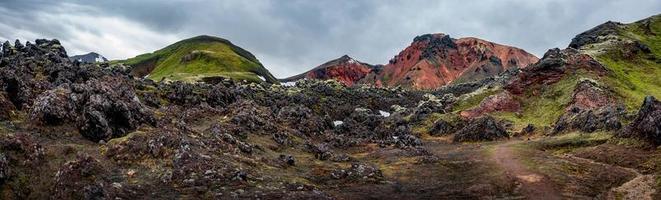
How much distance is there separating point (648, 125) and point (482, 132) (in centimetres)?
3456

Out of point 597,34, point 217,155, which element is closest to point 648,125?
point 217,155

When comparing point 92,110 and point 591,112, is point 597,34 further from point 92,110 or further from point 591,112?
point 92,110

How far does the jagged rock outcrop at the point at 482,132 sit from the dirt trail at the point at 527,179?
84.8 feet

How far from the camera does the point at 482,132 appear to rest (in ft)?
293

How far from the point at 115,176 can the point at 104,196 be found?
5.54 meters

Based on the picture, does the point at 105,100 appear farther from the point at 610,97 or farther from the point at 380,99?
the point at 380,99

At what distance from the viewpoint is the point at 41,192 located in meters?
30.8

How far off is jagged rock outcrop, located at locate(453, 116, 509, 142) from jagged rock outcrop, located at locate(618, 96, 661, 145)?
28.2 m

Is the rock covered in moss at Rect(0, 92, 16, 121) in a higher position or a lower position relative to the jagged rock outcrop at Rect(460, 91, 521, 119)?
lower

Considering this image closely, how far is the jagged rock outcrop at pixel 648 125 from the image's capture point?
5409cm

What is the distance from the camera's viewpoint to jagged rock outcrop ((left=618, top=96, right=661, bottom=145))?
177ft

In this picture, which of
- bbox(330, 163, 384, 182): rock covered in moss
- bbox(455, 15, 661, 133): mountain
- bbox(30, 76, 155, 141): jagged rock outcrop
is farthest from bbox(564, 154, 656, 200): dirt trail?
bbox(30, 76, 155, 141): jagged rock outcrop

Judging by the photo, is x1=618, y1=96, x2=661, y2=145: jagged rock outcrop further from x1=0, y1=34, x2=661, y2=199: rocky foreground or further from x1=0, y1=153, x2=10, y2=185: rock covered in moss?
x1=0, y1=153, x2=10, y2=185: rock covered in moss

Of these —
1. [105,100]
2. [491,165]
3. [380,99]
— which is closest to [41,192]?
[105,100]
